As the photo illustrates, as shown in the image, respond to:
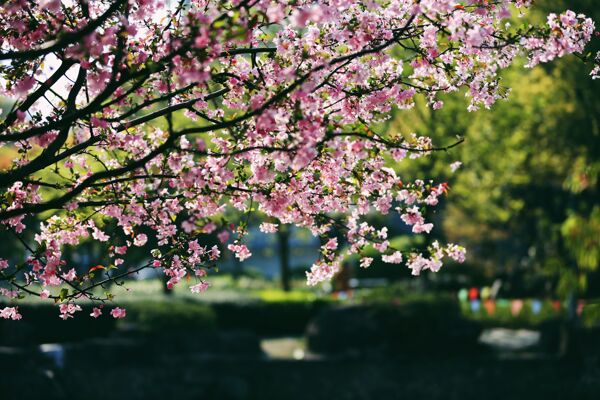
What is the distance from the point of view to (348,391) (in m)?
13.3

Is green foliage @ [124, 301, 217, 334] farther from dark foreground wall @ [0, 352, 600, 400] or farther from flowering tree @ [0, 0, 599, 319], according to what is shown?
flowering tree @ [0, 0, 599, 319]

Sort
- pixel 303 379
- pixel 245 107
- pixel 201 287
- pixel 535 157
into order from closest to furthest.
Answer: pixel 245 107 → pixel 201 287 → pixel 303 379 → pixel 535 157

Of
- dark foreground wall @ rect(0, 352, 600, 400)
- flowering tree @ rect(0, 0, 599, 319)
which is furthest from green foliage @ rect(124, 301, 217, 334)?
flowering tree @ rect(0, 0, 599, 319)

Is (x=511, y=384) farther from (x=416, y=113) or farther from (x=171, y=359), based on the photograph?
(x=416, y=113)

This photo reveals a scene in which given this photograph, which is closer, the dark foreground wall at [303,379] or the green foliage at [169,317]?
the dark foreground wall at [303,379]

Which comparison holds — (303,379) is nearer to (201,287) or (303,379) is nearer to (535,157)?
(201,287)

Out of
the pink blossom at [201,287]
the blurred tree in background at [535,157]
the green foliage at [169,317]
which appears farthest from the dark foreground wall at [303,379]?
the pink blossom at [201,287]

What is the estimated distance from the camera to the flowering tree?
4.87 meters

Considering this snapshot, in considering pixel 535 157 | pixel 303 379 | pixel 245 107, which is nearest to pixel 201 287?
pixel 245 107

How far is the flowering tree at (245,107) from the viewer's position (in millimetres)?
4871

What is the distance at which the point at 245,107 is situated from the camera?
205 inches

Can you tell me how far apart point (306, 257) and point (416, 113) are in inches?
2092

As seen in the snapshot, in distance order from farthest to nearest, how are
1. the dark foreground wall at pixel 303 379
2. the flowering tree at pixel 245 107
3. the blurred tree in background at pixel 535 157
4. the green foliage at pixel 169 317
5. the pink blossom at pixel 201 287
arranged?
the blurred tree in background at pixel 535 157
the green foliage at pixel 169 317
the dark foreground wall at pixel 303 379
the pink blossom at pixel 201 287
the flowering tree at pixel 245 107

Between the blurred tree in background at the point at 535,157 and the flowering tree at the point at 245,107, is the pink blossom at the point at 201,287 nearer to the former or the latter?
the flowering tree at the point at 245,107
